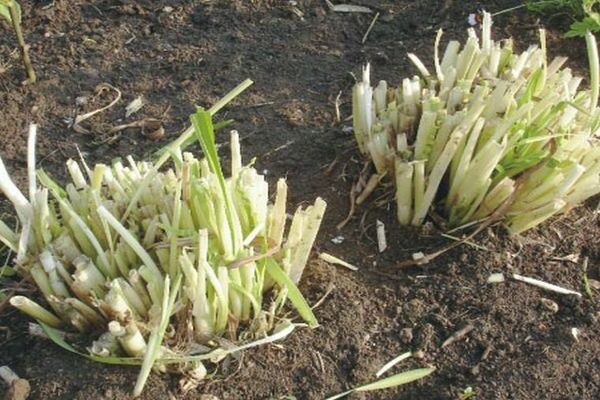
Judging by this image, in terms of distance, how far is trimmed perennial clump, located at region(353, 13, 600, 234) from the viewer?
6.79 feet

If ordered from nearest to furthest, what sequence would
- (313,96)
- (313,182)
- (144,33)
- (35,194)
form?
(35,194), (313,182), (313,96), (144,33)

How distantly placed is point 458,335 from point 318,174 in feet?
1.98

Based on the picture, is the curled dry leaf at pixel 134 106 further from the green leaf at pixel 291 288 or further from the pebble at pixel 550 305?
the pebble at pixel 550 305

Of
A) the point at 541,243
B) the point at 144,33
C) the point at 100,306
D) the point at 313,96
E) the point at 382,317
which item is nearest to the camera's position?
the point at 100,306

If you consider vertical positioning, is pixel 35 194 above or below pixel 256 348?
above

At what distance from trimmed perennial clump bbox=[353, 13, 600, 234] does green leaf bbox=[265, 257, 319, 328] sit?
0.41 metres

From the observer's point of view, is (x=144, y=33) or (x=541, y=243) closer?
(x=541, y=243)

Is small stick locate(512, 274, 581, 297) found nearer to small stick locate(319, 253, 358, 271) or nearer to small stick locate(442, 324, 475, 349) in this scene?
small stick locate(442, 324, 475, 349)

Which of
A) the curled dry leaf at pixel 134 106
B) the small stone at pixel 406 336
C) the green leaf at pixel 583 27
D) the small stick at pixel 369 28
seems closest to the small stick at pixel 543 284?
the small stone at pixel 406 336

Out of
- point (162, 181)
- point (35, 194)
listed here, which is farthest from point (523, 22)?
point (35, 194)

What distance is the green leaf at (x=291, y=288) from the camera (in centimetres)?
186

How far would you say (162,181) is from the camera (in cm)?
196

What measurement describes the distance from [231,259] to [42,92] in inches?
45.5

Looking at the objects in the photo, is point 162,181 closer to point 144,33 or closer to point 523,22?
point 144,33
